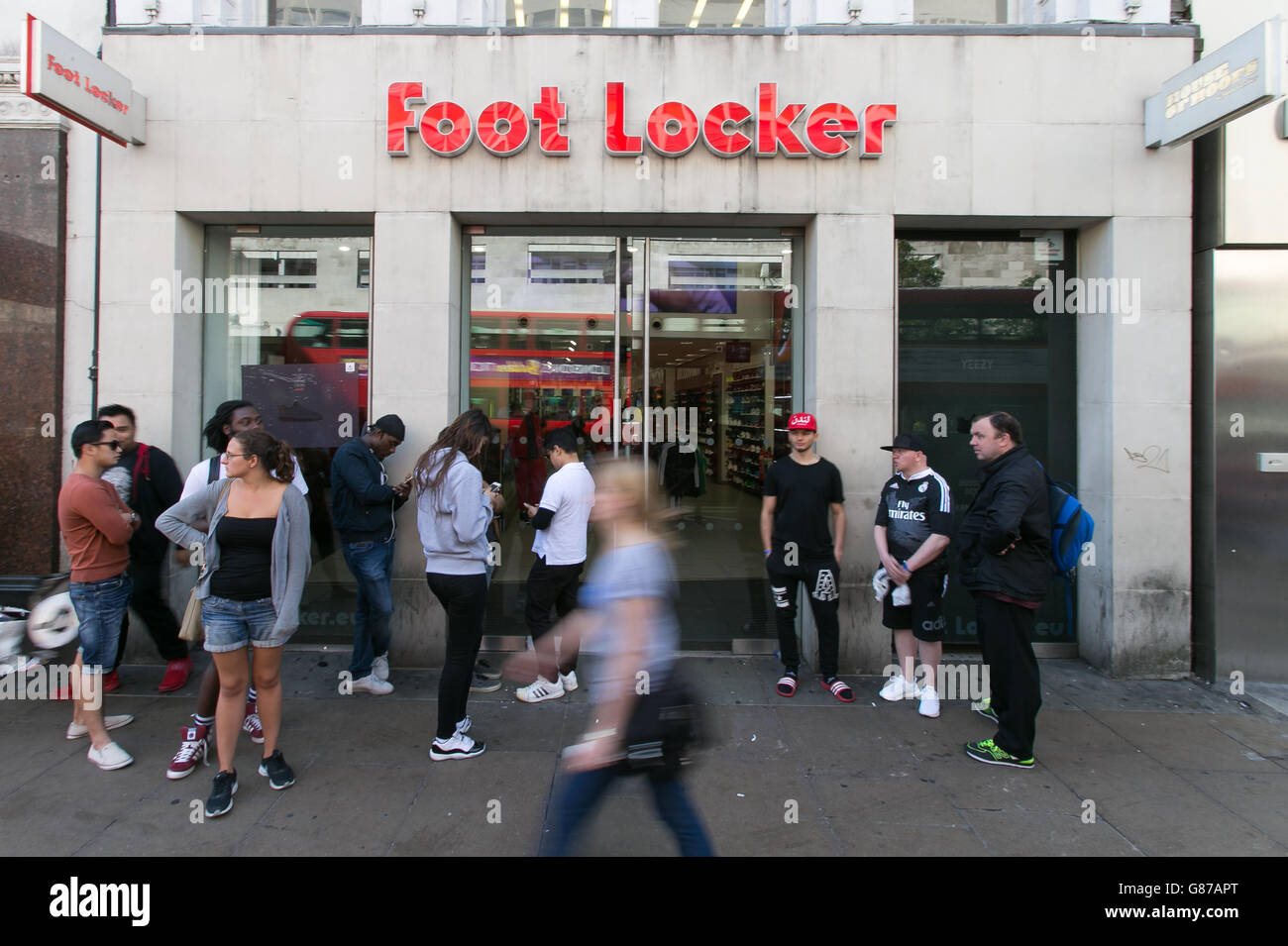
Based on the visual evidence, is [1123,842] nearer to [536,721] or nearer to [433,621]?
[536,721]

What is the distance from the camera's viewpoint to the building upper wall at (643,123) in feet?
20.4

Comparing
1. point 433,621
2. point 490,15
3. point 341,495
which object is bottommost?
point 433,621

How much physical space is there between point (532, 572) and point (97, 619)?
2.72 m

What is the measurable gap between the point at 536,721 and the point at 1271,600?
234 inches

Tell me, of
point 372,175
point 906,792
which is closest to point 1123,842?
point 906,792

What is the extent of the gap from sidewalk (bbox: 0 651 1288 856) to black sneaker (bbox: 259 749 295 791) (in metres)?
0.08

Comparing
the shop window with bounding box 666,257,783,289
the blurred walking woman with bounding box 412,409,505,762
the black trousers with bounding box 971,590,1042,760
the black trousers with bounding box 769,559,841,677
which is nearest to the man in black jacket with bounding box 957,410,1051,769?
the black trousers with bounding box 971,590,1042,760

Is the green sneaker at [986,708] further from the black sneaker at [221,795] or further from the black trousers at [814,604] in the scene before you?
the black sneaker at [221,795]

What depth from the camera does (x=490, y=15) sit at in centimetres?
671

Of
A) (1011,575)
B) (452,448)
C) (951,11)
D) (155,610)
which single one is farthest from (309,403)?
(951,11)

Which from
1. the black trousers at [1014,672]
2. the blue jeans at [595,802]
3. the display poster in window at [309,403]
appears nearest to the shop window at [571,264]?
the display poster in window at [309,403]

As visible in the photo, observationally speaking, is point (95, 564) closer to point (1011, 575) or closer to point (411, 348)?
point (411, 348)

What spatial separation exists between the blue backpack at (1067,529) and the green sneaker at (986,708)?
46.9 inches

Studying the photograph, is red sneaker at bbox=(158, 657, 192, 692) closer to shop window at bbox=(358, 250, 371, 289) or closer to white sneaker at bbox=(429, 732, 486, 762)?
white sneaker at bbox=(429, 732, 486, 762)
